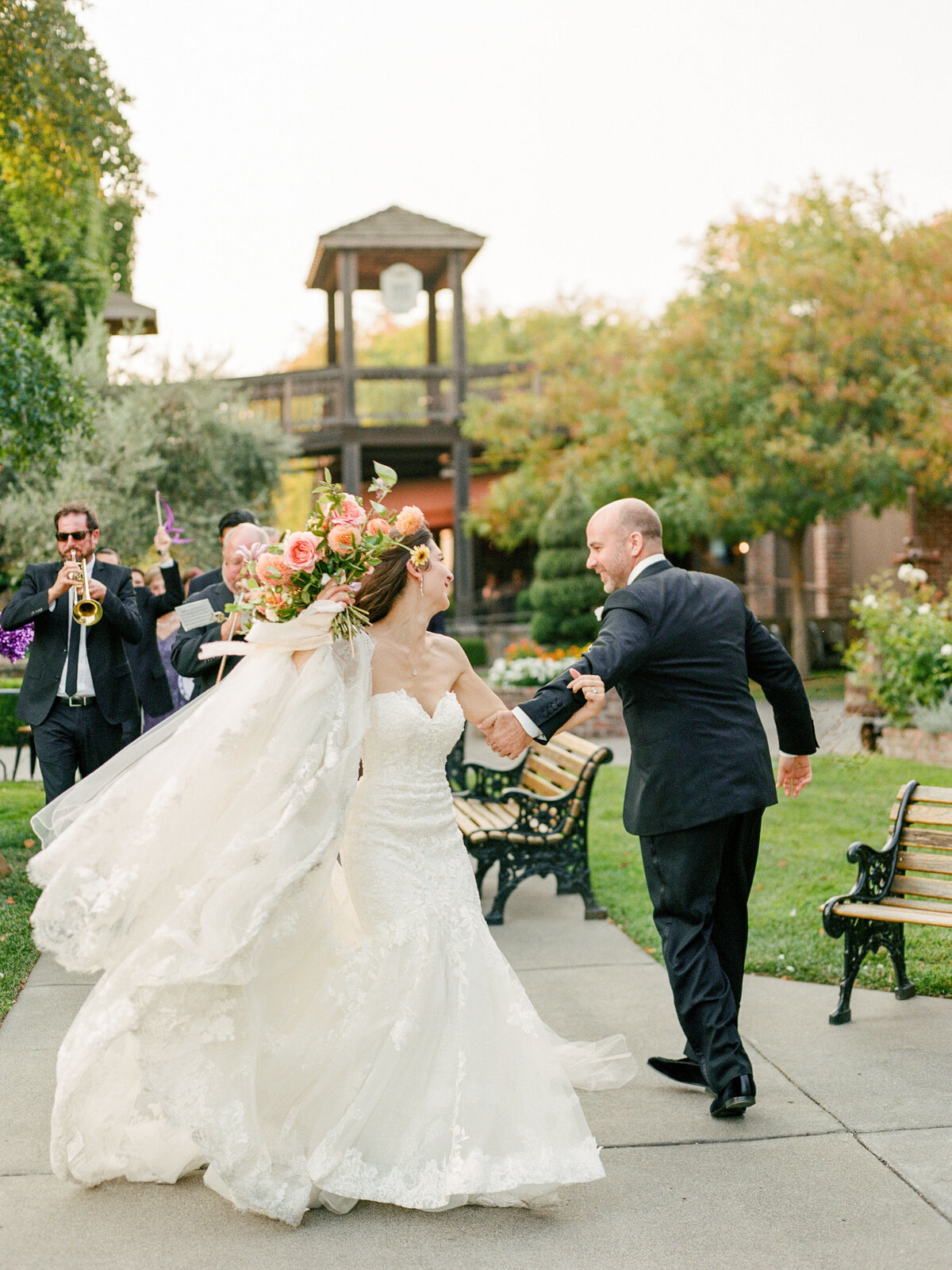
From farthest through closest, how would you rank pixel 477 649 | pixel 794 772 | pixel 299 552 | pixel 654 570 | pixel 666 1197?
pixel 477 649
pixel 794 772
pixel 654 570
pixel 299 552
pixel 666 1197

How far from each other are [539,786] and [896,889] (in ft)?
10.5

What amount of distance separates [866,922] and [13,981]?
3.87 m

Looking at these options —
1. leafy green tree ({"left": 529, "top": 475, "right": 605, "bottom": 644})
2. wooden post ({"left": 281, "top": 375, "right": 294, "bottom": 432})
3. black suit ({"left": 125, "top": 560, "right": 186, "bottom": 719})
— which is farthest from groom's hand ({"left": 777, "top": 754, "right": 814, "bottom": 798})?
wooden post ({"left": 281, "top": 375, "right": 294, "bottom": 432})

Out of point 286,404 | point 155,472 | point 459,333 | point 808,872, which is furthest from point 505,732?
point 459,333

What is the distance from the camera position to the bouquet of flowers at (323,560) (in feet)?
13.1

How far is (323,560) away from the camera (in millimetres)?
4082

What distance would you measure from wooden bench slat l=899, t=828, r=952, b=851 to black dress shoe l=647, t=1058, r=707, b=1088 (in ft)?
5.23

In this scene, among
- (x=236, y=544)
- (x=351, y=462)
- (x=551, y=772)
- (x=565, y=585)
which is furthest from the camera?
(x=351, y=462)

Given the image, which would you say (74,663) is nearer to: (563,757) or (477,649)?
(563,757)

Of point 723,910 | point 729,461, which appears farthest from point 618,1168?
point 729,461

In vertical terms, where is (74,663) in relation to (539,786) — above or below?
above

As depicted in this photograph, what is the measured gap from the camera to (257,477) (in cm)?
2194

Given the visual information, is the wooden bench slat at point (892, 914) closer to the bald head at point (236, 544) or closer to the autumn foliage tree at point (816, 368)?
the bald head at point (236, 544)

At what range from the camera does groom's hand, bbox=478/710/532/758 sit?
4.17 metres
